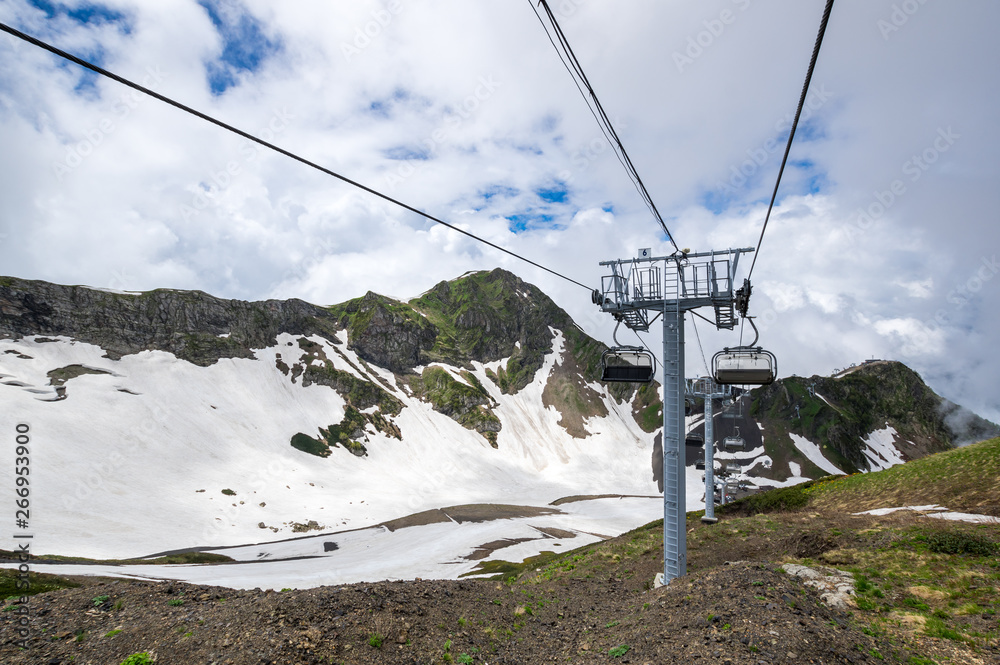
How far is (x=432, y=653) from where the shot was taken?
11.2m

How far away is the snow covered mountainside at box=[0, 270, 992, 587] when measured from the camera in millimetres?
61750

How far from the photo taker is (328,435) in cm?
10306

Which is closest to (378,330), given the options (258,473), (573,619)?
(258,473)

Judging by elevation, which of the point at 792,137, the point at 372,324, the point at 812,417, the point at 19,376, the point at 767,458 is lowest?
the point at 767,458

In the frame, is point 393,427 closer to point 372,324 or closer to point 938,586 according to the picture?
point 372,324

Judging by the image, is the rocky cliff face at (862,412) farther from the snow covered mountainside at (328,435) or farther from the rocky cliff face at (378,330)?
the rocky cliff face at (378,330)

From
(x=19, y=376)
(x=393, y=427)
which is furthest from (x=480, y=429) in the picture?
(x=19, y=376)

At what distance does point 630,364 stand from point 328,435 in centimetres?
9887

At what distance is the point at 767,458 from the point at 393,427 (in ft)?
324

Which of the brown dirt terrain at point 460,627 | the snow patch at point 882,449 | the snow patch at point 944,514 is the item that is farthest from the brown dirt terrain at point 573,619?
the snow patch at point 882,449

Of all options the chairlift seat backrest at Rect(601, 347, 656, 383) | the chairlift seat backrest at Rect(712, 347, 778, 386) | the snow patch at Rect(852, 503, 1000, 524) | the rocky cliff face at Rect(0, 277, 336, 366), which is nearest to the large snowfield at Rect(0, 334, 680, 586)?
the rocky cliff face at Rect(0, 277, 336, 366)

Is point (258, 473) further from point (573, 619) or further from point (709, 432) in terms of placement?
point (573, 619)

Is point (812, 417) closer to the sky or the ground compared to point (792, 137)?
closer to the ground

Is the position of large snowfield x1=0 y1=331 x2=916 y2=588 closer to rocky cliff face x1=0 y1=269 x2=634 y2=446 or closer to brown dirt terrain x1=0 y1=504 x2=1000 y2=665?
rocky cliff face x1=0 y1=269 x2=634 y2=446
